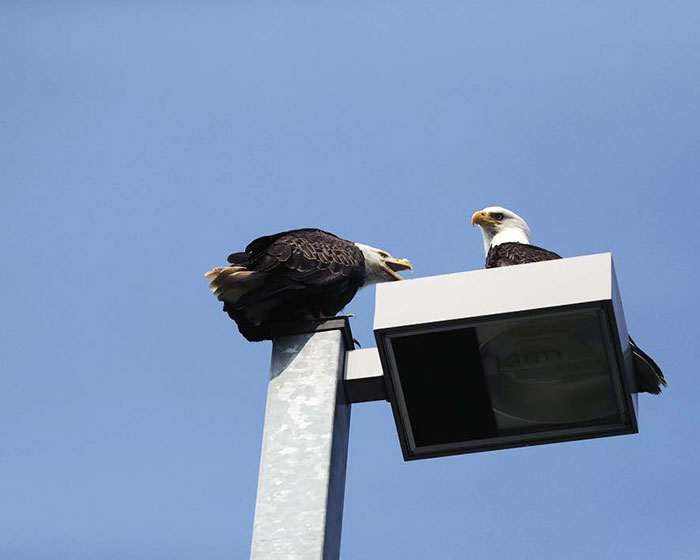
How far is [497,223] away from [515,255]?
1.45 m

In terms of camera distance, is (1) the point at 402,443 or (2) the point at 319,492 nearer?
(2) the point at 319,492

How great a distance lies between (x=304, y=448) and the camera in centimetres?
372

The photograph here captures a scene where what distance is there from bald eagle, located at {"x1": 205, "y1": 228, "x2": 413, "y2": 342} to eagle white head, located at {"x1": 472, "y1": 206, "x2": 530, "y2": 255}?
4.20 metres

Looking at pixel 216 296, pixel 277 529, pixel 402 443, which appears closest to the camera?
pixel 277 529

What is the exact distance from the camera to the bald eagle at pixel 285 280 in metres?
4.50

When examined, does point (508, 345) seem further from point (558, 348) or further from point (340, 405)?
point (340, 405)

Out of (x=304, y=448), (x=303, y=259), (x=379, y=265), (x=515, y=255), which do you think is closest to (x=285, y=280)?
(x=303, y=259)

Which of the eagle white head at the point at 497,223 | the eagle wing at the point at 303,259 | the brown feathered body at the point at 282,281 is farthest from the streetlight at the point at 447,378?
the eagle white head at the point at 497,223

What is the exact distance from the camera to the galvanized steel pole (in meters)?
3.49

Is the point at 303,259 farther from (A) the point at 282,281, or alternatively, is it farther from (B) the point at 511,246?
(B) the point at 511,246

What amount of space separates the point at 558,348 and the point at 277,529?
110 cm

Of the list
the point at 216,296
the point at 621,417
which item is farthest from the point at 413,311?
the point at 216,296

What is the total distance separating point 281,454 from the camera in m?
3.72

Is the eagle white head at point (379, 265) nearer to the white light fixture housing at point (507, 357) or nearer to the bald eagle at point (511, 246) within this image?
the bald eagle at point (511, 246)
